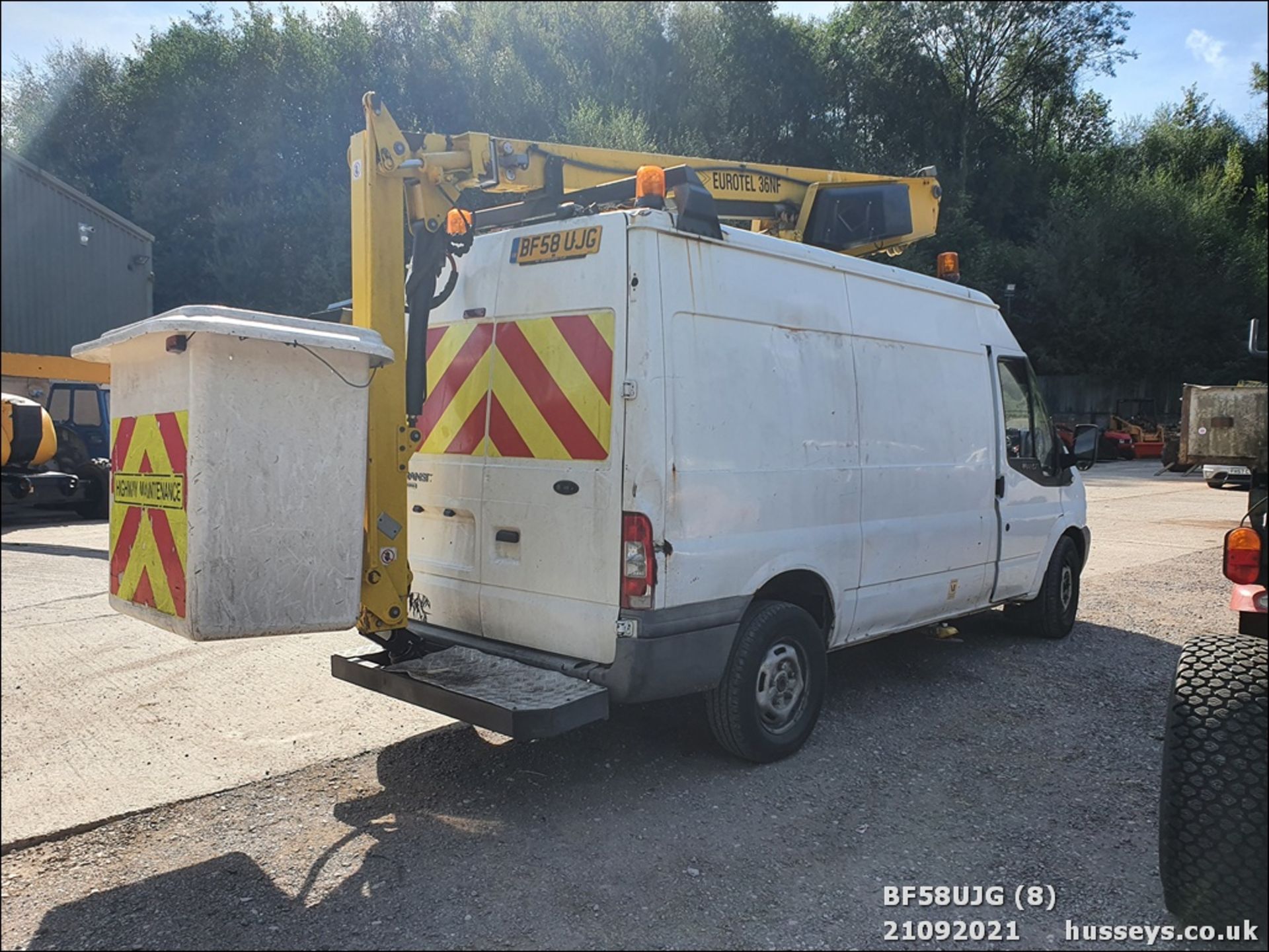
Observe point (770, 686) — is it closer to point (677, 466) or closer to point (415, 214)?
point (677, 466)

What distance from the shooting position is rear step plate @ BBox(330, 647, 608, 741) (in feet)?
12.1

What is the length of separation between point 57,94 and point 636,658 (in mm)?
28188

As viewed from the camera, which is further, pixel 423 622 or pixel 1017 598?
pixel 1017 598

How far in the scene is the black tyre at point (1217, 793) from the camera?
9.52 ft

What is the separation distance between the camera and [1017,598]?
255 inches

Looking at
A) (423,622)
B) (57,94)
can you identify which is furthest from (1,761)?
(57,94)

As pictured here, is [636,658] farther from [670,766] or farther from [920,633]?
[920,633]

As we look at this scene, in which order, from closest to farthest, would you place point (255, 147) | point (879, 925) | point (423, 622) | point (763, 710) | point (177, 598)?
point (879, 925) < point (177, 598) < point (763, 710) < point (423, 622) < point (255, 147)

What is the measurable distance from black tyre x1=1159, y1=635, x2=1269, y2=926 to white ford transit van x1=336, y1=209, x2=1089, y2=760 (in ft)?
5.63

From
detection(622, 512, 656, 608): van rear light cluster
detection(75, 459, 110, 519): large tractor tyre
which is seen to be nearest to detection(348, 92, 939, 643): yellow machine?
detection(622, 512, 656, 608): van rear light cluster

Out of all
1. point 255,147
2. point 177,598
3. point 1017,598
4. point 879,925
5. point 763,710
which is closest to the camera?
point 879,925

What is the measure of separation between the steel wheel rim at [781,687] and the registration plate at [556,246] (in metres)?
1.96

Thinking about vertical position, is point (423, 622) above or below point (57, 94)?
below

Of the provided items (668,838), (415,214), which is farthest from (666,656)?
(415,214)
